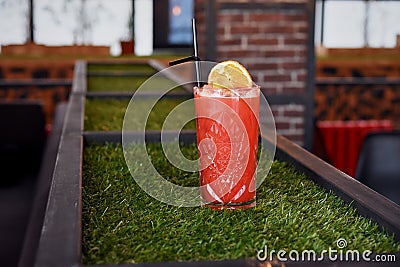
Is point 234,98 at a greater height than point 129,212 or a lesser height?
greater

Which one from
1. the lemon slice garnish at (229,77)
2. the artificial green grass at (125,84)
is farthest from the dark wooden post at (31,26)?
the lemon slice garnish at (229,77)

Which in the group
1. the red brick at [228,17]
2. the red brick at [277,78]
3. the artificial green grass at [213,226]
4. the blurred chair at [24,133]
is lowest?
the blurred chair at [24,133]

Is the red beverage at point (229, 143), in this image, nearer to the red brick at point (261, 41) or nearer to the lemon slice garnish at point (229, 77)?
the lemon slice garnish at point (229, 77)

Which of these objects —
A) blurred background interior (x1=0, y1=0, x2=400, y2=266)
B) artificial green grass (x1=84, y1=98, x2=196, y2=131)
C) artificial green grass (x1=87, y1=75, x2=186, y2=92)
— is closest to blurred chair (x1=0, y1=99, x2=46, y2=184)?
blurred background interior (x1=0, y1=0, x2=400, y2=266)

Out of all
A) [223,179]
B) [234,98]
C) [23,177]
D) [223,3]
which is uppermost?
[223,3]

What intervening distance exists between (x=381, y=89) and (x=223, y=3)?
279 cm

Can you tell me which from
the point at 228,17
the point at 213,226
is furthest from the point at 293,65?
the point at 213,226

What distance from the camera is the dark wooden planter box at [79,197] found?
2.23 ft

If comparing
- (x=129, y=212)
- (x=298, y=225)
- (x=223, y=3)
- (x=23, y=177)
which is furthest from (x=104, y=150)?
(x=223, y=3)

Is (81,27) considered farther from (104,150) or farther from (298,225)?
(298,225)

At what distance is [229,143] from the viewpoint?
915mm

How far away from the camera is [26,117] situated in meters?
3.34

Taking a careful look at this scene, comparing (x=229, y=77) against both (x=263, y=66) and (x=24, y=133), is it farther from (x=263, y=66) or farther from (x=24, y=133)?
(x=263, y=66)

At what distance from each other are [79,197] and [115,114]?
101 centimetres
